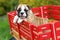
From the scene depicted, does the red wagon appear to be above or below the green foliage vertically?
above

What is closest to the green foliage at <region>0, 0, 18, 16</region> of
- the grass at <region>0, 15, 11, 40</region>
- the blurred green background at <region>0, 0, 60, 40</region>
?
the blurred green background at <region>0, 0, 60, 40</region>

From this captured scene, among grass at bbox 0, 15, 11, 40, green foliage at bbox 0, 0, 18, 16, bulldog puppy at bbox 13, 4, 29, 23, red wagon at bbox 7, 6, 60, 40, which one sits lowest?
grass at bbox 0, 15, 11, 40

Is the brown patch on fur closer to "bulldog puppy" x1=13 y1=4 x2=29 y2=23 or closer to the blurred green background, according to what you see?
"bulldog puppy" x1=13 y1=4 x2=29 y2=23

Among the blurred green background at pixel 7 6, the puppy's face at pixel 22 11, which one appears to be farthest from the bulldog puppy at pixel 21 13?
the blurred green background at pixel 7 6

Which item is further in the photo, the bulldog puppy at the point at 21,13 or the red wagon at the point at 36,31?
the bulldog puppy at the point at 21,13

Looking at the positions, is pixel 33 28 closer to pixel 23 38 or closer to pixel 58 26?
pixel 58 26

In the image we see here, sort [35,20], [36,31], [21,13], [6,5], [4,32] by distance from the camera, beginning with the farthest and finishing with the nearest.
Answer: [6,5] → [4,32] → [35,20] → [21,13] → [36,31]

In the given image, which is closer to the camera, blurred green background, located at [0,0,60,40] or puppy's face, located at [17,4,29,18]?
puppy's face, located at [17,4,29,18]

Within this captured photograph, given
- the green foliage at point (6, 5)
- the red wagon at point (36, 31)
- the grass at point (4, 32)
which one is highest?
the red wagon at point (36, 31)

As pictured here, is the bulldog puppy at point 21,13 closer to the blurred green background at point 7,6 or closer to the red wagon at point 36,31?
the red wagon at point 36,31

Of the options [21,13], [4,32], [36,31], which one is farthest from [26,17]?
[4,32]

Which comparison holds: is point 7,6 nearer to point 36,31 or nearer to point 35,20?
point 35,20

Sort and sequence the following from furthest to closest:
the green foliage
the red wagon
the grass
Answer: the green foliage, the grass, the red wagon

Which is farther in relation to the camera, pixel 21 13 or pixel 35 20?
pixel 35 20
